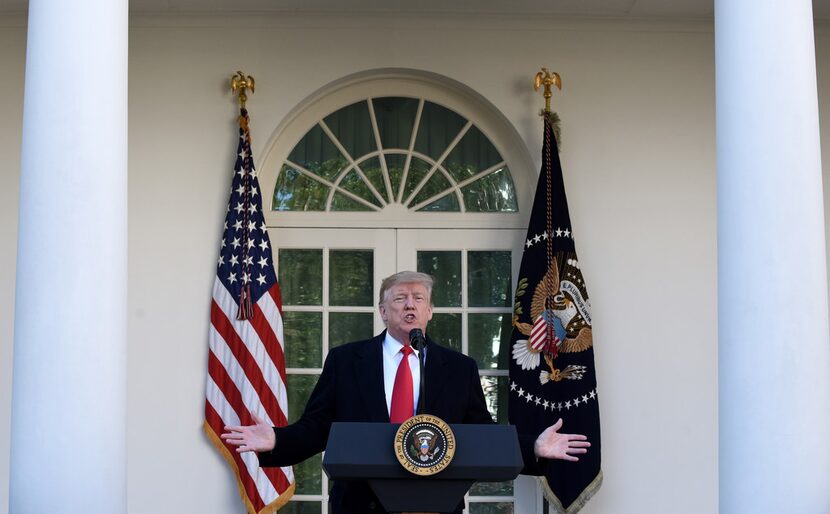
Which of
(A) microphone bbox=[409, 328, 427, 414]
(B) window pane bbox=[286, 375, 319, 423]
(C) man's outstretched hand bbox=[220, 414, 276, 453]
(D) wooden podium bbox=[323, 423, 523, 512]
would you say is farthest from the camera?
(B) window pane bbox=[286, 375, 319, 423]

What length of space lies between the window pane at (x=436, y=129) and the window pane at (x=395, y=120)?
7 centimetres

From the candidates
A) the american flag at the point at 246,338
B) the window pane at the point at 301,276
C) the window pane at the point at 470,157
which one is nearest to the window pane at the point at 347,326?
the window pane at the point at 301,276

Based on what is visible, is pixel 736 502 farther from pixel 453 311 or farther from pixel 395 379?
pixel 453 311

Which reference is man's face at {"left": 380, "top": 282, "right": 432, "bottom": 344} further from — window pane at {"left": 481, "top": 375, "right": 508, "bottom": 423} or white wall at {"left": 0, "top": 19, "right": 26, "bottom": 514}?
white wall at {"left": 0, "top": 19, "right": 26, "bottom": 514}

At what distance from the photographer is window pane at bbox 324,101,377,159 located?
8016mm

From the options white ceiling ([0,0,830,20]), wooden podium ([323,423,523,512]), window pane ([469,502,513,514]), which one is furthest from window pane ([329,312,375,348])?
wooden podium ([323,423,523,512])

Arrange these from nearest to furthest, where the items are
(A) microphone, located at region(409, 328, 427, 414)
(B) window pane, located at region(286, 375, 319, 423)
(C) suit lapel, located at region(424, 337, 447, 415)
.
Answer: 1. (A) microphone, located at region(409, 328, 427, 414)
2. (C) suit lapel, located at region(424, 337, 447, 415)
3. (B) window pane, located at region(286, 375, 319, 423)

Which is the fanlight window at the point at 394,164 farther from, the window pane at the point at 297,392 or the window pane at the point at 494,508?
the window pane at the point at 494,508

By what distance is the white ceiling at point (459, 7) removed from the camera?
771 centimetres

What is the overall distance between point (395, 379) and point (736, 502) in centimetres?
139

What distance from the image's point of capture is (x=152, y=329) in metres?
7.58

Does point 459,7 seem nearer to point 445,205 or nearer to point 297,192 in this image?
point 445,205

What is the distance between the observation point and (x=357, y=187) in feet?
26.2

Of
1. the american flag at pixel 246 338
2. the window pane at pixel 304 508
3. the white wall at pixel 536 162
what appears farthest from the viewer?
the window pane at pixel 304 508
